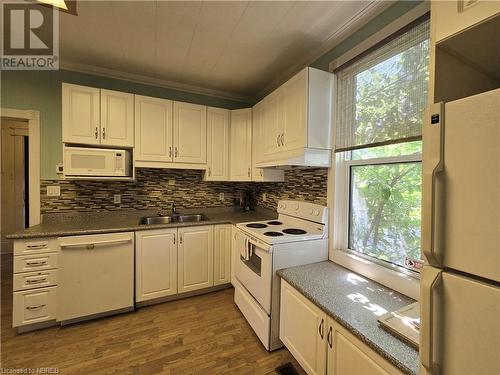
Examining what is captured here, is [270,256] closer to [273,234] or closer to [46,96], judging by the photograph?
[273,234]

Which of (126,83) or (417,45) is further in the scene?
(126,83)

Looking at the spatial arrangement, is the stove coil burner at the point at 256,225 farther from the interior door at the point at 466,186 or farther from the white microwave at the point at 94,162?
the interior door at the point at 466,186

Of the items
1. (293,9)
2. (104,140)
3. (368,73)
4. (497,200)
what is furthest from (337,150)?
(104,140)

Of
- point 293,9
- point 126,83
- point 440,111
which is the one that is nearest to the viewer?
point 440,111

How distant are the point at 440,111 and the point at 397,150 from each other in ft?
3.13

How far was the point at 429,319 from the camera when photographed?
0.65 m

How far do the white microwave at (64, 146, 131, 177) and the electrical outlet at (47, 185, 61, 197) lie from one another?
1.48 feet

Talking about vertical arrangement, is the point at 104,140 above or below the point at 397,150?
above

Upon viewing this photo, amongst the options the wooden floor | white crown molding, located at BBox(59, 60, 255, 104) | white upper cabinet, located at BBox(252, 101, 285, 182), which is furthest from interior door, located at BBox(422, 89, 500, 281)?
white crown molding, located at BBox(59, 60, 255, 104)

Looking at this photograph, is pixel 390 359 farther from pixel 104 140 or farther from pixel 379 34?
pixel 104 140

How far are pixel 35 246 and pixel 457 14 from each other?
3006mm

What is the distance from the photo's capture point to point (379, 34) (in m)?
1.55

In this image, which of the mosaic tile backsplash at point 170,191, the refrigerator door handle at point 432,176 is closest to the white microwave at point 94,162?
the mosaic tile backsplash at point 170,191

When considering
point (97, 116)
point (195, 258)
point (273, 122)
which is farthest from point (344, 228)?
point (97, 116)
